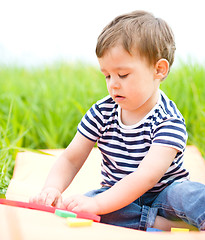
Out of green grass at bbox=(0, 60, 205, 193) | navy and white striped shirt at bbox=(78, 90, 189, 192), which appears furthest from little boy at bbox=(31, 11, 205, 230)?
green grass at bbox=(0, 60, 205, 193)

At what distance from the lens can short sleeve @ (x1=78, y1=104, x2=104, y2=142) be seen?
4.87 feet

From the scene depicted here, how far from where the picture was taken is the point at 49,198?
132cm

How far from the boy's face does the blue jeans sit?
11.4 inches

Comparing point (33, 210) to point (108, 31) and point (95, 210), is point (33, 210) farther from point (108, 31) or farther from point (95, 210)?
point (108, 31)

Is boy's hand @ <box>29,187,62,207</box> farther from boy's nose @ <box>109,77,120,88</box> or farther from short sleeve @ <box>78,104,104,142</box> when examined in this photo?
boy's nose @ <box>109,77,120,88</box>

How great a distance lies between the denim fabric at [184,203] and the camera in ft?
4.16

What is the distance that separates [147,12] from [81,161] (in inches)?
21.4

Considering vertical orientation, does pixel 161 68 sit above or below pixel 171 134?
above

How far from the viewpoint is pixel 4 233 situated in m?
0.98

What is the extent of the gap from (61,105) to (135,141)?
128cm

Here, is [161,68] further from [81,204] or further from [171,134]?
[81,204]

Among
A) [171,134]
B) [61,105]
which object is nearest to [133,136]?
[171,134]

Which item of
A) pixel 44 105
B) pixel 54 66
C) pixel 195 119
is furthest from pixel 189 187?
pixel 54 66

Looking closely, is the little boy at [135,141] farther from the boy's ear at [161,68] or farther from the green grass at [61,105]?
the green grass at [61,105]
